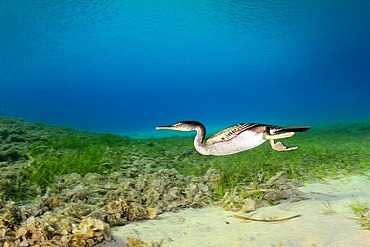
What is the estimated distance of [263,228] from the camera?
3.19 metres

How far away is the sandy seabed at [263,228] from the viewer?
9.47ft

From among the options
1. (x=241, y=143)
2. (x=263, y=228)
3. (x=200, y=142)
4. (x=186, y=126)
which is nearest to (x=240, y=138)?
(x=241, y=143)

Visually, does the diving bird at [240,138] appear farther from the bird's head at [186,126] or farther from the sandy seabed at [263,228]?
the sandy seabed at [263,228]

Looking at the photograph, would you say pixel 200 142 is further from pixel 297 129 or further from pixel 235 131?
pixel 297 129

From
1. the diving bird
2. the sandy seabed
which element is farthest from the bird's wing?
the sandy seabed

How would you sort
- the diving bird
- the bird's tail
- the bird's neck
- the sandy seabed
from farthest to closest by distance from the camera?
the sandy seabed
the bird's neck
the diving bird
the bird's tail

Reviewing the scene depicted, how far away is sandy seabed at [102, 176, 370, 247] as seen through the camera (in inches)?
114

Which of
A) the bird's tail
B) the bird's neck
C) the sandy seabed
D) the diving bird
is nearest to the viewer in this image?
the bird's tail

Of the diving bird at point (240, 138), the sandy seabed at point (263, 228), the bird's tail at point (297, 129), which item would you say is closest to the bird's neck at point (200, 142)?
the diving bird at point (240, 138)

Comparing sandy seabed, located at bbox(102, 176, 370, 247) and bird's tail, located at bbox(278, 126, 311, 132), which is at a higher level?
bird's tail, located at bbox(278, 126, 311, 132)

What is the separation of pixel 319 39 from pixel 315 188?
150 feet

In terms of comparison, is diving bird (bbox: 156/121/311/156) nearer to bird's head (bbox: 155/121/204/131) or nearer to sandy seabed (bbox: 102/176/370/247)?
bird's head (bbox: 155/121/204/131)

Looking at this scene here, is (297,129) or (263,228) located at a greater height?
(297,129)

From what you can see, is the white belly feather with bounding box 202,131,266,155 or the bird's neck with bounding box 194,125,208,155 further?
the bird's neck with bounding box 194,125,208,155
